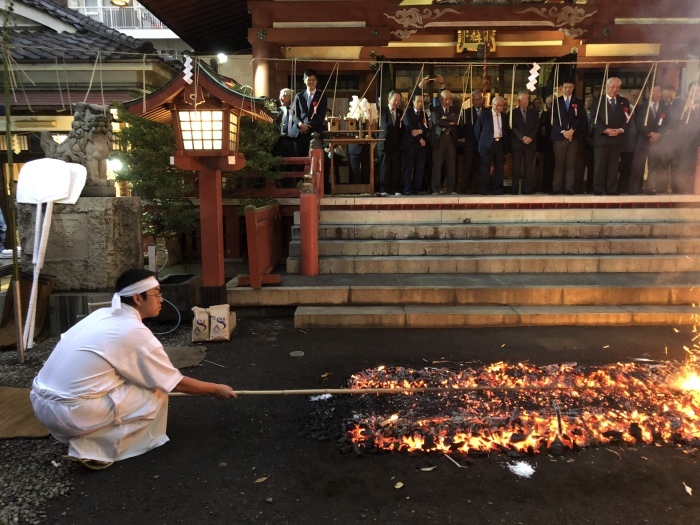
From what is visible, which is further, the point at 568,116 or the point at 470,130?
the point at 470,130

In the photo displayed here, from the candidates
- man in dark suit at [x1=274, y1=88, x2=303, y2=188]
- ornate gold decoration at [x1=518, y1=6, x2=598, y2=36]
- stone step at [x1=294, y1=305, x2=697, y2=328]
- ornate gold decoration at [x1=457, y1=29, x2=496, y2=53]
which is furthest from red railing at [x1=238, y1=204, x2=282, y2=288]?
ornate gold decoration at [x1=518, y1=6, x2=598, y2=36]

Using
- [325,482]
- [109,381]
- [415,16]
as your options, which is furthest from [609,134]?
[109,381]

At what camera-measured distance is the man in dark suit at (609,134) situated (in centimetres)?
1102

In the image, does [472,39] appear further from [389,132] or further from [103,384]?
[103,384]

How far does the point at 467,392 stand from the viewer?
509 centimetres

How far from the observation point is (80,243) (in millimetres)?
7438

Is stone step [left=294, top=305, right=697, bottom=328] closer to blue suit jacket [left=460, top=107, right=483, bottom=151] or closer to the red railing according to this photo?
the red railing

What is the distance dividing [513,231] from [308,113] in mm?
5160

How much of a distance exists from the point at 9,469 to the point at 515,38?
14187mm

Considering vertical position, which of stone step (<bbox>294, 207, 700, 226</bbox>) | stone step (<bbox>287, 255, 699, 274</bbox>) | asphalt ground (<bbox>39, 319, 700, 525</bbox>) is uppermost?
stone step (<bbox>294, 207, 700, 226</bbox>)

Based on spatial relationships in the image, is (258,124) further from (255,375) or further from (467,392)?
(467,392)

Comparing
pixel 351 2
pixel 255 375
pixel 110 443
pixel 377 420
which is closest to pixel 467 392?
pixel 377 420

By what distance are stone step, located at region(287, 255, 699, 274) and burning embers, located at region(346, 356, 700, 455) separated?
341cm

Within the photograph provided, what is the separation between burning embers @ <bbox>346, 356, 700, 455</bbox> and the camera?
4.19 m
